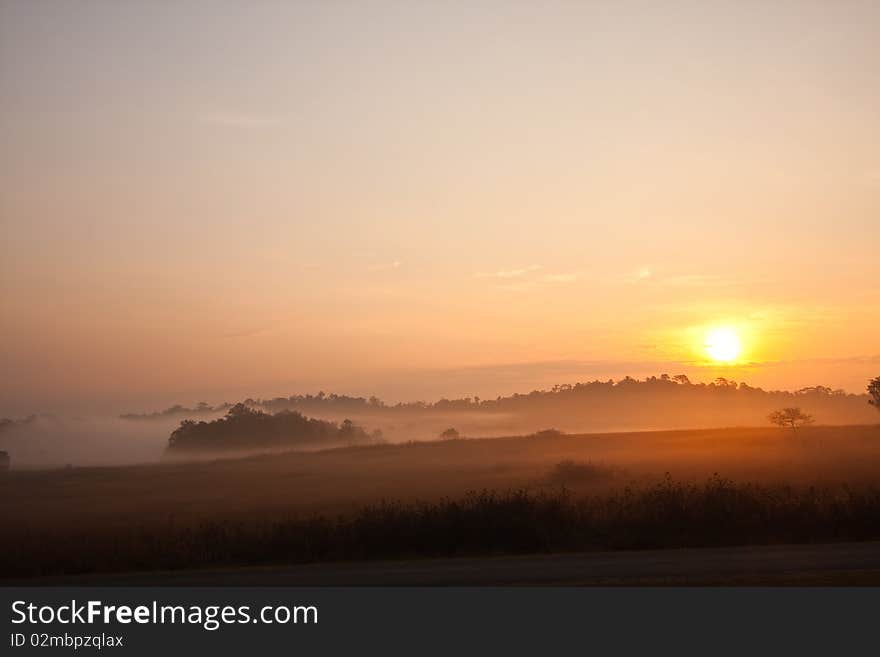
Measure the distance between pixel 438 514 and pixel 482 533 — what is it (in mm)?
1683

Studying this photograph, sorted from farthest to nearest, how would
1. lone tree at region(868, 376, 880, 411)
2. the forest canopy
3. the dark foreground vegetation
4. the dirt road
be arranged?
the forest canopy → lone tree at region(868, 376, 880, 411) → the dark foreground vegetation → the dirt road

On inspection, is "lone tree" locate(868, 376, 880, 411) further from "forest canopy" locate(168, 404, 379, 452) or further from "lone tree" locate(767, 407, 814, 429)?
"forest canopy" locate(168, 404, 379, 452)

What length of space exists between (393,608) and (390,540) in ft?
27.2

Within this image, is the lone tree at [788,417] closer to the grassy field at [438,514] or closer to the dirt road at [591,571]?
the grassy field at [438,514]

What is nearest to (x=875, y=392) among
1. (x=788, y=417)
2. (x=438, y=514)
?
(x=788, y=417)

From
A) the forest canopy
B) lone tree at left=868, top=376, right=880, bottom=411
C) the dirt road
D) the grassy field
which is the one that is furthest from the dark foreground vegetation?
the forest canopy

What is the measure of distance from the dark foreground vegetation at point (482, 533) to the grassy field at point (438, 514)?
0.17 feet

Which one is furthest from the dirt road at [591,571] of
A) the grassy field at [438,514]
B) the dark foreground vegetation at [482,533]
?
the grassy field at [438,514]

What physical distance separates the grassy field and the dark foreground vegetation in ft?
0.17

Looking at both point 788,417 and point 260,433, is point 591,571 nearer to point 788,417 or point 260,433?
point 788,417

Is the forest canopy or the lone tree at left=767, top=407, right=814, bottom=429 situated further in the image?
the forest canopy

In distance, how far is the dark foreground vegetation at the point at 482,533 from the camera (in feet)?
77.4

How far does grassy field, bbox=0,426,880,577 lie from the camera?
2395 cm

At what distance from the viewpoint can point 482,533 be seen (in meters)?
24.7
